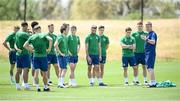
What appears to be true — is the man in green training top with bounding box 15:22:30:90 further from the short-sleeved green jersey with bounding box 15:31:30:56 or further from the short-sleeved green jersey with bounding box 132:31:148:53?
the short-sleeved green jersey with bounding box 132:31:148:53

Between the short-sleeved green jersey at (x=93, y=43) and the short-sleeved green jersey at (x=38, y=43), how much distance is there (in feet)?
12.0

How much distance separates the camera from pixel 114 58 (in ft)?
152

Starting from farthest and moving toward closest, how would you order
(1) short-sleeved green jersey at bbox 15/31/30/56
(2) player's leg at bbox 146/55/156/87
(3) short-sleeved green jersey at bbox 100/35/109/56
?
(3) short-sleeved green jersey at bbox 100/35/109/56 < (2) player's leg at bbox 146/55/156/87 < (1) short-sleeved green jersey at bbox 15/31/30/56

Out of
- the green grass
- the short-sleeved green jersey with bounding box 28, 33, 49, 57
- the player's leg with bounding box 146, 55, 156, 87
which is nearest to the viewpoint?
the green grass

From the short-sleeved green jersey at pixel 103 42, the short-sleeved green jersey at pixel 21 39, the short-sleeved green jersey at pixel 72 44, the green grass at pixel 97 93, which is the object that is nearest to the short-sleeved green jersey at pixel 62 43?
the short-sleeved green jersey at pixel 72 44

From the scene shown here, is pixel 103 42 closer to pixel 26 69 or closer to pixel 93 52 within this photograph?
pixel 93 52

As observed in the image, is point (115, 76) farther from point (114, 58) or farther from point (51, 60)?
point (114, 58)

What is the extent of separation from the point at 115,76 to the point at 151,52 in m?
A: 7.32

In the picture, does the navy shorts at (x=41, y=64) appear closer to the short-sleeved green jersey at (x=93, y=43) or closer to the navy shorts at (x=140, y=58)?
the short-sleeved green jersey at (x=93, y=43)

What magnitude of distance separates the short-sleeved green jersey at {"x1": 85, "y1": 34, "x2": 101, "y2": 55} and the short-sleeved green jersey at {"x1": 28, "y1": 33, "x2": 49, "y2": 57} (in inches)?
144

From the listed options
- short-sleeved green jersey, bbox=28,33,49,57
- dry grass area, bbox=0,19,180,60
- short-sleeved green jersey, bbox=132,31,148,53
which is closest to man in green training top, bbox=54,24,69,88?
short-sleeved green jersey, bbox=28,33,49,57

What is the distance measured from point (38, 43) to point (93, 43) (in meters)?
3.89

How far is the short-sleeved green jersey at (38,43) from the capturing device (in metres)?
21.2

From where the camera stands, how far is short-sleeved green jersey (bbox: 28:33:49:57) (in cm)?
2120
